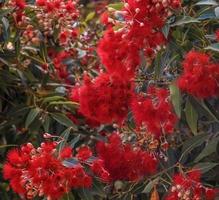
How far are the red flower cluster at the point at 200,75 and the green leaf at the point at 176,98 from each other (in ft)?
0.11

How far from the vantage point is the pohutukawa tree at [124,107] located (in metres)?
2.00

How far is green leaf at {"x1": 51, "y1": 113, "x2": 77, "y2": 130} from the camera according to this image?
8.64 ft

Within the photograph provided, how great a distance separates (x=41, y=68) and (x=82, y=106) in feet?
3.24

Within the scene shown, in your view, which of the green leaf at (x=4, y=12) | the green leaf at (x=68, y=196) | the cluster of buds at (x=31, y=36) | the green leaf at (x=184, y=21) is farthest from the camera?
the cluster of buds at (x=31, y=36)

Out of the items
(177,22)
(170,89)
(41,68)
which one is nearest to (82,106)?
(170,89)

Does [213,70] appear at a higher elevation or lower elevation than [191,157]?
higher

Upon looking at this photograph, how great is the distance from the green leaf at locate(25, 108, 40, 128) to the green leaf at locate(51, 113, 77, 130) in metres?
0.08

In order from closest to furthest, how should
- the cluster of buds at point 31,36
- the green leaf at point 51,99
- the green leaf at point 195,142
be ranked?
the green leaf at point 195,142
the green leaf at point 51,99
the cluster of buds at point 31,36

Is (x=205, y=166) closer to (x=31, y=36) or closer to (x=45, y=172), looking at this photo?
(x=45, y=172)

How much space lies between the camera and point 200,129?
8.27 ft

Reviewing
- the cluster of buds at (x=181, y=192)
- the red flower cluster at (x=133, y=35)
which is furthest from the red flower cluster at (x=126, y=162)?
the red flower cluster at (x=133, y=35)

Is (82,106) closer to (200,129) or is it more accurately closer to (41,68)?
(200,129)

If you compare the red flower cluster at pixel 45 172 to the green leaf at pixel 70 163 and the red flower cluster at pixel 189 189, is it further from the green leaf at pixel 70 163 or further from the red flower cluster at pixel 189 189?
the red flower cluster at pixel 189 189

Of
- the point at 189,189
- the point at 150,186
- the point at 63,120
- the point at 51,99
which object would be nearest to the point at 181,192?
the point at 189,189
